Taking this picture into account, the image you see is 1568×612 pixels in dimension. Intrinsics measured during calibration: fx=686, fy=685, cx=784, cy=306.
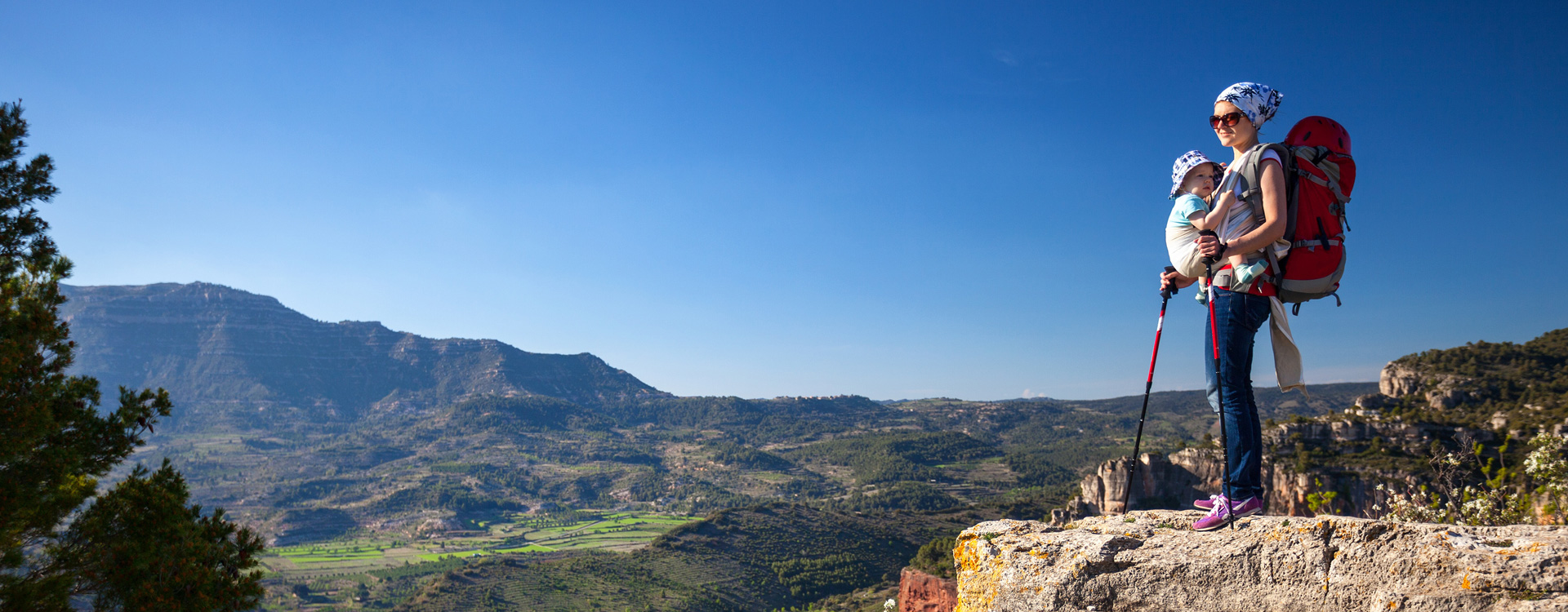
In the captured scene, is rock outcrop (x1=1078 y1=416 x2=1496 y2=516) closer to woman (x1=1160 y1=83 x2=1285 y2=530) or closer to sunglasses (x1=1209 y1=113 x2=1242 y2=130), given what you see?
woman (x1=1160 y1=83 x2=1285 y2=530)

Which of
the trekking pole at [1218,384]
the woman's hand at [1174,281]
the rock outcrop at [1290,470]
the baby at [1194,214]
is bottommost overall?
the rock outcrop at [1290,470]

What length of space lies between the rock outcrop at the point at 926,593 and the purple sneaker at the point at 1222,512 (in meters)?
6.38

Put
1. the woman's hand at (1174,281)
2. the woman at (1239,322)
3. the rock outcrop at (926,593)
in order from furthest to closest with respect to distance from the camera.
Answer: the rock outcrop at (926,593), the woman's hand at (1174,281), the woman at (1239,322)

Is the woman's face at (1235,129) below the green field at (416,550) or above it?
above

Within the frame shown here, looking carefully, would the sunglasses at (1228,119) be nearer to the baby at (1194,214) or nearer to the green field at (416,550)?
the baby at (1194,214)

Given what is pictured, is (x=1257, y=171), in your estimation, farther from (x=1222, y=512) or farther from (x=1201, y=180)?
(x=1222, y=512)

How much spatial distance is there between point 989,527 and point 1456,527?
3.03 m

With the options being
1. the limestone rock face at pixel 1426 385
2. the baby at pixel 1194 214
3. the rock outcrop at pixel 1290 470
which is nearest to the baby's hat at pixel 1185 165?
the baby at pixel 1194 214

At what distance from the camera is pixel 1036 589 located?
5211 mm

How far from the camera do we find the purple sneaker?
16.3ft

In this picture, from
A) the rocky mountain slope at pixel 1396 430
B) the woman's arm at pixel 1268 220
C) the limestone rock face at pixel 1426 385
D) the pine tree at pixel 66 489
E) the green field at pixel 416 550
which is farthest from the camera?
the green field at pixel 416 550

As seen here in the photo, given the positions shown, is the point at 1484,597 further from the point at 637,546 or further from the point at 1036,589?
the point at 637,546

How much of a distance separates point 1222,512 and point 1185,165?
8.56ft

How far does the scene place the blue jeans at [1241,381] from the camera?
16.2ft
